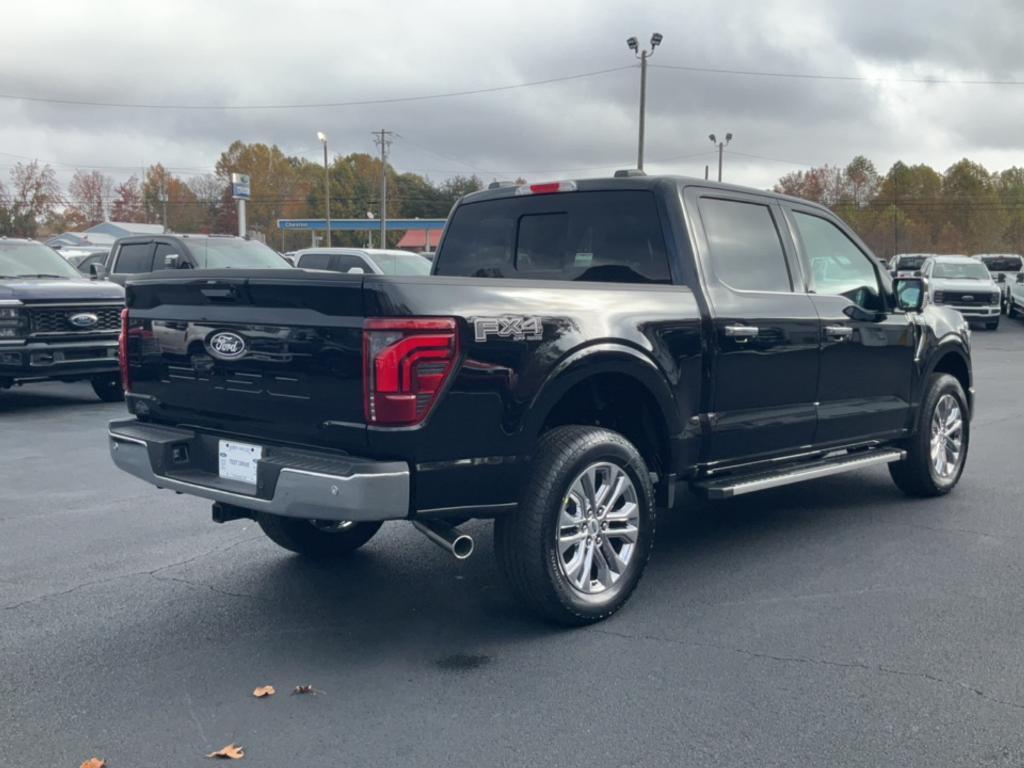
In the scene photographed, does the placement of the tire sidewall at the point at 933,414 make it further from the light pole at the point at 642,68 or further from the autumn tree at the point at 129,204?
the autumn tree at the point at 129,204

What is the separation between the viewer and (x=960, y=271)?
2756 cm

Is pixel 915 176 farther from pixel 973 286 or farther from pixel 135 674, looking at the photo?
pixel 135 674

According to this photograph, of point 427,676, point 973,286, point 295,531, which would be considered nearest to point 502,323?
point 427,676

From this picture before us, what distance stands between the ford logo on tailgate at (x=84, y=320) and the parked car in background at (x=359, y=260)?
21.9 ft

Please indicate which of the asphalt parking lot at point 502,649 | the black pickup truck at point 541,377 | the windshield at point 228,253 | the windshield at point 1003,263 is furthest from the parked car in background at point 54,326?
the windshield at point 1003,263

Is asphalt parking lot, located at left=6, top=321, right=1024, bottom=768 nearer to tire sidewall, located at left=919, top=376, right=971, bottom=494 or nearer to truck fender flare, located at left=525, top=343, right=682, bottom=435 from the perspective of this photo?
tire sidewall, located at left=919, top=376, right=971, bottom=494

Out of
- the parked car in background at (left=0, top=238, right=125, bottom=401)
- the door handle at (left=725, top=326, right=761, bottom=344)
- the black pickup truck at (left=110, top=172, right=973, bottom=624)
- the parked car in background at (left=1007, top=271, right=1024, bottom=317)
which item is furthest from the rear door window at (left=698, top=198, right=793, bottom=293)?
the parked car in background at (left=1007, top=271, right=1024, bottom=317)

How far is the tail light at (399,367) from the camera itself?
159 inches

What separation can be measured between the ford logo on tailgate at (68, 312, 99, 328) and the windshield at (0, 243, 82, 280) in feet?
3.65

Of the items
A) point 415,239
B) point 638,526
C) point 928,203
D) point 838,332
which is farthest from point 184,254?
point 415,239

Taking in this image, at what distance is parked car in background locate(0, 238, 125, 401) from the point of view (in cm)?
1107

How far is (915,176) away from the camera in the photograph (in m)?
85.8

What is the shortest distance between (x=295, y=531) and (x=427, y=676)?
5.46 ft

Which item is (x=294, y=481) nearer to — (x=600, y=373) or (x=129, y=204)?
(x=600, y=373)
